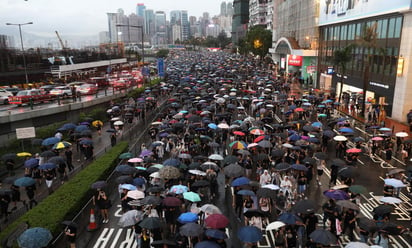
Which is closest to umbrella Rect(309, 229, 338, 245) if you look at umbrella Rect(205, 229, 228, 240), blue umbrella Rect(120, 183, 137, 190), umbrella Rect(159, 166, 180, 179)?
umbrella Rect(205, 229, 228, 240)

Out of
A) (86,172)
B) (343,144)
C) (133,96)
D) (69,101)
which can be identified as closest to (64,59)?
(133,96)

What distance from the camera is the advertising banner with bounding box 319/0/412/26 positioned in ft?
102

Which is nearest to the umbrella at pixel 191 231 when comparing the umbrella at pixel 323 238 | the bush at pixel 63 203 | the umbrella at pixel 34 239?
the umbrella at pixel 323 238

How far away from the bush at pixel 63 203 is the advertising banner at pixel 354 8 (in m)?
27.7

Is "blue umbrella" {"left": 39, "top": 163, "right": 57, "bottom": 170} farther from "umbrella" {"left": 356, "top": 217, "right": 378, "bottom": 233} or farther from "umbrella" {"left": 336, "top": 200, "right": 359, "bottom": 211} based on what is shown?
"umbrella" {"left": 356, "top": 217, "right": 378, "bottom": 233}

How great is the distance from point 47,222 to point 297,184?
952 cm

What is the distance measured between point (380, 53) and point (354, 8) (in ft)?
29.1

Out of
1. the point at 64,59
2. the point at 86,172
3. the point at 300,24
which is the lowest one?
the point at 86,172

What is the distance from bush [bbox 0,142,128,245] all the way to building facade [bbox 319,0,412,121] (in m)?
24.3

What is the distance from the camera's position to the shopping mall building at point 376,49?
3030 centimetres

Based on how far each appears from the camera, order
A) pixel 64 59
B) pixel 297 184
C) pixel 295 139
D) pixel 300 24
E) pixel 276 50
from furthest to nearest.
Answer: pixel 276 50 → pixel 300 24 → pixel 64 59 → pixel 295 139 → pixel 297 184

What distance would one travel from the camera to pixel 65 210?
40.9ft

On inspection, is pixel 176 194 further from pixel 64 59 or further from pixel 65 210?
pixel 64 59

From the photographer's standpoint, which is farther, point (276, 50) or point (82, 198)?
point (276, 50)
